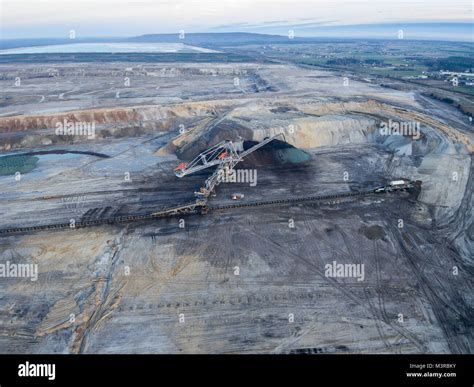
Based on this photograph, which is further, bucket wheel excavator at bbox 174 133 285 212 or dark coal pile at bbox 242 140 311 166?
dark coal pile at bbox 242 140 311 166

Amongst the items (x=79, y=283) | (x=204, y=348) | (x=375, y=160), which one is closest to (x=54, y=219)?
(x=79, y=283)

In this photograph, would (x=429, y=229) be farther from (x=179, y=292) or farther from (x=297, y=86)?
(x=297, y=86)

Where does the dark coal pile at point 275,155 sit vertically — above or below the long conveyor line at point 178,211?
above

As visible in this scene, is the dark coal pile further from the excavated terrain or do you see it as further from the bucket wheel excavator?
the bucket wheel excavator

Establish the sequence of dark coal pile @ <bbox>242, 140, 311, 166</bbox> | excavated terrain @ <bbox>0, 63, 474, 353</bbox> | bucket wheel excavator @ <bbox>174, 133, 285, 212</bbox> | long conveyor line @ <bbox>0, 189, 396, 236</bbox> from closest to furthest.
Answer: excavated terrain @ <bbox>0, 63, 474, 353</bbox> < long conveyor line @ <bbox>0, 189, 396, 236</bbox> < bucket wheel excavator @ <bbox>174, 133, 285, 212</bbox> < dark coal pile @ <bbox>242, 140, 311, 166</bbox>

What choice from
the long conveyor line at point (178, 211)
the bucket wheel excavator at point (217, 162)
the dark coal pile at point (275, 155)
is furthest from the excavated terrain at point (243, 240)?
the bucket wheel excavator at point (217, 162)

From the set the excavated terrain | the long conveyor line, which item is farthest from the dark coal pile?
the long conveyor line

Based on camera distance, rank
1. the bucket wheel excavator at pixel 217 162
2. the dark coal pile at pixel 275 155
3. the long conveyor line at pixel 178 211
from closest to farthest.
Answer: the long conveyor line at pixel 178 211
the bucket wheel excavator at pixel 217 162
the dark coal pile at pixel 275 155

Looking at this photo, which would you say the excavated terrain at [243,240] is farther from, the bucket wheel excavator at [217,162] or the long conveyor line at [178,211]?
the bucket wheel excavator at [217,162]

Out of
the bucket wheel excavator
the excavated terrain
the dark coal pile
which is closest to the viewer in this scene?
the excavated terrain
